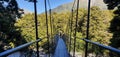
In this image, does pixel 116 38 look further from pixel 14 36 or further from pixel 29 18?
pixel 29 18

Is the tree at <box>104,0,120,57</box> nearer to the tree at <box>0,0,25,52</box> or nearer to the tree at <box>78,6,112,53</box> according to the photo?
the tree at <box>0,0,25,52</box>

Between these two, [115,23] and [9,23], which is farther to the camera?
[9,23]

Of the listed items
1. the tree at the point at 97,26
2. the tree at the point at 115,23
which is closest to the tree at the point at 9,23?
the tree at the point at 115,23

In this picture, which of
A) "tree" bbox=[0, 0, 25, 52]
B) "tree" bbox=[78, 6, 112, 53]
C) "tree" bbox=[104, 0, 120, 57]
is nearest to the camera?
"tree" bbox=[104, 0, 120, 57]

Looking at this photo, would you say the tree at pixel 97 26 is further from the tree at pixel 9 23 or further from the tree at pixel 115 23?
the tree at pixel 115 23

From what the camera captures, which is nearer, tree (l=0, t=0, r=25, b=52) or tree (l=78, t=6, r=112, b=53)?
tree (l=0, t=0, r=25, b=52)

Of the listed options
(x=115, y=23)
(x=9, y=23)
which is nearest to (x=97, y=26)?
(x=9, y=23)

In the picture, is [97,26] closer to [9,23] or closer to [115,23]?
[9,23]

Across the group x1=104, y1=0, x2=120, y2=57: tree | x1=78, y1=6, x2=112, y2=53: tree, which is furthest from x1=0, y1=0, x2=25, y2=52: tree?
x1=78, y1=6, x2=112, y2=53: tree

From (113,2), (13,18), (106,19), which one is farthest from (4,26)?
(106,19)

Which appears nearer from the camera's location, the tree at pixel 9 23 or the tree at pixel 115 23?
the tree at pixel 115 23

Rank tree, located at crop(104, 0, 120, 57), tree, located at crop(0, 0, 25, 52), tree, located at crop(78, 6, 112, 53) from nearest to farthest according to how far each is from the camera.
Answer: tree, located at crop(104, 0, 120, 57)
tree, located at crop(0, 0, 25, 52)
tree, located at crop(78, 6, 112, 53)

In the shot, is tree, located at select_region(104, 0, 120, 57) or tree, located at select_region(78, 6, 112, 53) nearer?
tree, located at select_region(104, 0, 120, 57)
